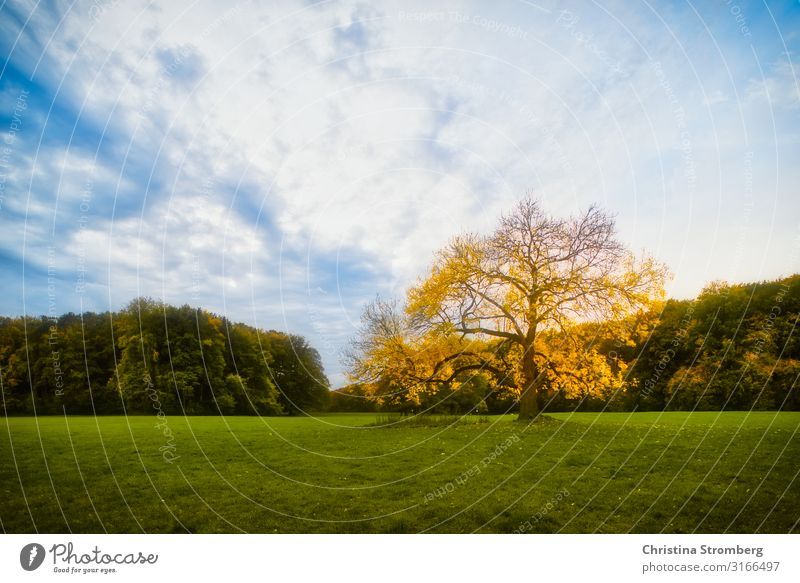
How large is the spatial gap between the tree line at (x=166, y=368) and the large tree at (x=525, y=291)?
988 centimetres

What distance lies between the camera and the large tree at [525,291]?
19.1 meters

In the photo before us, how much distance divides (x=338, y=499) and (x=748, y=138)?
43.3ft

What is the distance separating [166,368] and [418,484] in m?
26.3

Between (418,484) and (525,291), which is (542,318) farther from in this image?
(418,484)

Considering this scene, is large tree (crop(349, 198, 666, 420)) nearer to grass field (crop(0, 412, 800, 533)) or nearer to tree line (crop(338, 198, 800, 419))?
tree line (crop(338, 198, 800, 419))

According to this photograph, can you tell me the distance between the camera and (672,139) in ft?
33.5

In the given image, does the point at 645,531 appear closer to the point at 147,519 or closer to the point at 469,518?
the point at 469,518

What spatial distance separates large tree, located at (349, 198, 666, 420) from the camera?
19.1m
